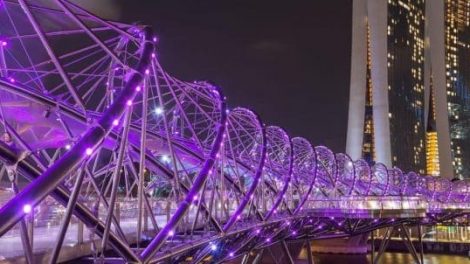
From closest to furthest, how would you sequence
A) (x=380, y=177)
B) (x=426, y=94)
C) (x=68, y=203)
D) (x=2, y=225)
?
(x=2, y=225), (x=68, y=203), (x=380, y=177), (x=426, y=94)

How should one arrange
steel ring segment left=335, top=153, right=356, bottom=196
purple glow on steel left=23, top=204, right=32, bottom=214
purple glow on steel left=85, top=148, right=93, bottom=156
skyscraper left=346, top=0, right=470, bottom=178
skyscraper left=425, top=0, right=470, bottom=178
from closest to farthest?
purple glow on steel left=23, top=204, right=32, bottom=214 → purple glow on steel left=85, top=148, right=93, bottom=156 → steel ring segment left=335, top=153, right=356, bottom=196 → skyscraper left=346, top=0, right=470, bottom=178 → skyscraper left=425, top=0, right=470, bottom=178

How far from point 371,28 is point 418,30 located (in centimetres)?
2362

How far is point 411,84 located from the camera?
15788 centimetres

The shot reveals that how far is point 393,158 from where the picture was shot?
5871 inches

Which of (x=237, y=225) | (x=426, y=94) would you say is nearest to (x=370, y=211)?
(x=237, y=225)

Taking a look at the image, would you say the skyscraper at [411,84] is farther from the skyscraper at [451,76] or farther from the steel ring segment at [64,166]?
the steel ring segment at [64,166]

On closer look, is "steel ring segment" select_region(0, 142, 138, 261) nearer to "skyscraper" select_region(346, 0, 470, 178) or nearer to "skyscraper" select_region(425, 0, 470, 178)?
"skyscraper" select_region(346, 0, 470, 178)

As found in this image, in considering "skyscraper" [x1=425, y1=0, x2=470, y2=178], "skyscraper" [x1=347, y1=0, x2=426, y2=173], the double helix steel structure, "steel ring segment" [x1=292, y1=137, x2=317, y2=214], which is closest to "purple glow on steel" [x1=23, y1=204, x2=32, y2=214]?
the double helix steel structure

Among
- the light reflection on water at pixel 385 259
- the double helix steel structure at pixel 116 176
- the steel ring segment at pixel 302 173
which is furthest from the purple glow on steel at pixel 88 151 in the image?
the light reflection on water at pixel 385 259

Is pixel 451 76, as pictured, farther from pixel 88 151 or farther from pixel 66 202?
pixel 88 151

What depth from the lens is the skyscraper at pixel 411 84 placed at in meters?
148

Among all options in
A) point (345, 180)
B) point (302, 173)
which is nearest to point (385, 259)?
point (345, 180)

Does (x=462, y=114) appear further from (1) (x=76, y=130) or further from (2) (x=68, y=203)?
(2) (x=68, y=203)

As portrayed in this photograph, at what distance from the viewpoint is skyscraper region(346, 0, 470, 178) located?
486ft
